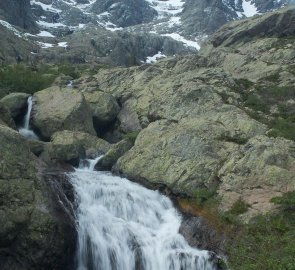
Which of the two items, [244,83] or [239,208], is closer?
[239,208]

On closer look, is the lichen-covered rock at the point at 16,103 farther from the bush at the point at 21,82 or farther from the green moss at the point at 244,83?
Result: the green moss at the point at 244,83

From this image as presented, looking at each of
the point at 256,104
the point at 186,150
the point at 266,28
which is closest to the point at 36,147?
the point at 186,150

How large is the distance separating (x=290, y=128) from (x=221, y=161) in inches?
389

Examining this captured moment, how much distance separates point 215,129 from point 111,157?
946 cm

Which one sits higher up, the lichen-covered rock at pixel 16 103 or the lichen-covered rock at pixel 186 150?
the lichen-covered rock at pixel 186 150

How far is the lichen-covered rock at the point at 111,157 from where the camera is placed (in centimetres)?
3991

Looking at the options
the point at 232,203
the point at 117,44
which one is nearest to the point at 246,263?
the point at 232,203

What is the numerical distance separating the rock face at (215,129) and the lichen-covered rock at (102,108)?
2.16 meters

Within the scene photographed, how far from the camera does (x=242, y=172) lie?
32406mm

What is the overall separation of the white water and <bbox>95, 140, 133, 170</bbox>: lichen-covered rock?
20.5 ft

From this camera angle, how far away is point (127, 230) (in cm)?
2767

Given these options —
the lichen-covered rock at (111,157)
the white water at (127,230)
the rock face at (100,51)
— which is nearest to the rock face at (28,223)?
the white water at (127,230)

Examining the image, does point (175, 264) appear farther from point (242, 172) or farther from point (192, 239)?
point (242, 172)

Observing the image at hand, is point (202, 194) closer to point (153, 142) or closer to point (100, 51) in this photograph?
point (153, 142)
